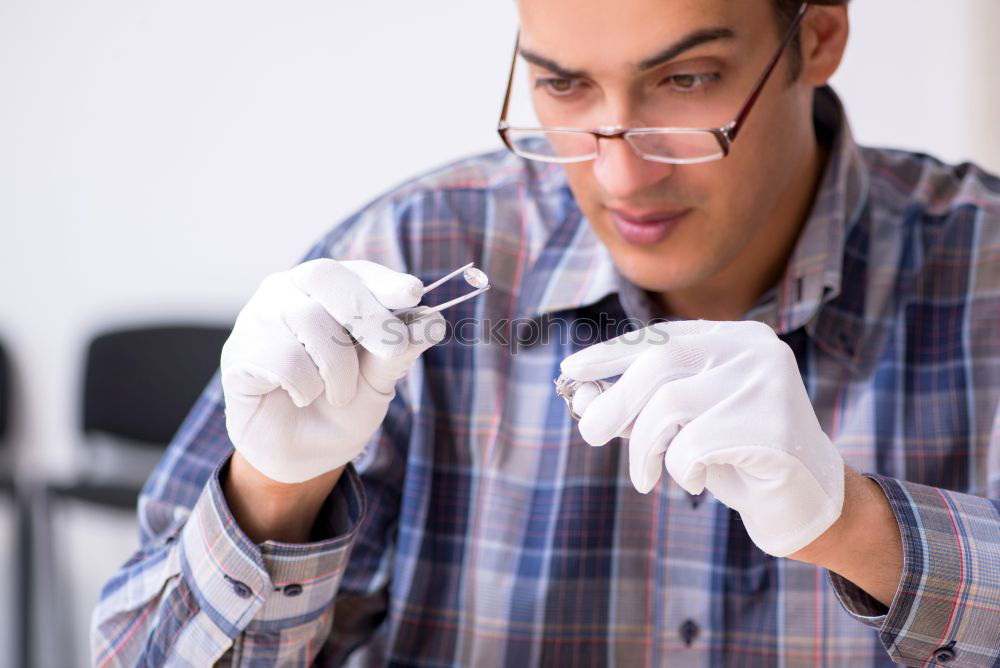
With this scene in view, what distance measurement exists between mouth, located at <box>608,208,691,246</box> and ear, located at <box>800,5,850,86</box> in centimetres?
23

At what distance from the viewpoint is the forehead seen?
37.8 inches

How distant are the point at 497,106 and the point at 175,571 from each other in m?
1.26

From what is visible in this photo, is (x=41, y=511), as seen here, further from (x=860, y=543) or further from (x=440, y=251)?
(x=860, y=543)

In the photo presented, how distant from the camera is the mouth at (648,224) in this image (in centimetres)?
107

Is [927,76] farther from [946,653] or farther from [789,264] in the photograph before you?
[946,653]

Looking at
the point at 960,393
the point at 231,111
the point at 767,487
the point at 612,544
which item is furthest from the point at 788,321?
the point at 231,111

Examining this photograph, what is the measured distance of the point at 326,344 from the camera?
0.83 metres

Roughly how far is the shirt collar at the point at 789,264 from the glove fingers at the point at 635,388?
0.38 meters

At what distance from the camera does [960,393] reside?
1.12m

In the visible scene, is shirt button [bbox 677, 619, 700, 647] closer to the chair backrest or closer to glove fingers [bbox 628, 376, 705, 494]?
glove fingers [bbox 628, 376, 705, 494]

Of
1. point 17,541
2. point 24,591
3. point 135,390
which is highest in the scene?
point 135,390

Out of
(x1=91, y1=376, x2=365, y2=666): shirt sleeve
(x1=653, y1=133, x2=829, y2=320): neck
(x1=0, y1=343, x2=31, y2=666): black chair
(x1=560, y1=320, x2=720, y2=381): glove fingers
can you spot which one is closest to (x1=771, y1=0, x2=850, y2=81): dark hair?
(x1=653, y1=133, x2=829, y2=320): neck

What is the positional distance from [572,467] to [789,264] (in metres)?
0.33

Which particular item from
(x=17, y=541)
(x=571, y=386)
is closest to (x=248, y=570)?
(x=571, y=386)
